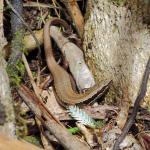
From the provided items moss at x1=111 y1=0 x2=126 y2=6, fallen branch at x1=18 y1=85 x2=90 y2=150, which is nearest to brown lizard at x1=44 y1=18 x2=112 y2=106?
fallen branch at x1=18 y1=85 x2=90 y2=150

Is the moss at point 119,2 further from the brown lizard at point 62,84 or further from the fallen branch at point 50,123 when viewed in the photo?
the fallen branch at point 50,123

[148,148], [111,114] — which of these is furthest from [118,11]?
[148,148]

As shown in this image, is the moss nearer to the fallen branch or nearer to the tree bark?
the tree bark

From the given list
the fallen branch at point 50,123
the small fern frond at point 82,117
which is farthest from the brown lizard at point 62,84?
the fallen branch at point 50,123

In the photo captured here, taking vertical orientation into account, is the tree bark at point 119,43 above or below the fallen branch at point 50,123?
above

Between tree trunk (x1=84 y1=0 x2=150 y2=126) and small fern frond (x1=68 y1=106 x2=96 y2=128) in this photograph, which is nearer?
tree trunk (x1=84 y1=0 x2=150 y2=126)

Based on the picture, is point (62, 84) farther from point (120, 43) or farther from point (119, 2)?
point (119, 2)

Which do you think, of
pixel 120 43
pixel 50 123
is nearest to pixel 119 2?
pixel 120 43

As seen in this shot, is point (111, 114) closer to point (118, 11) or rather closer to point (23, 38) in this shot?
point (118, 11)
